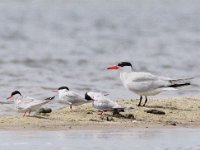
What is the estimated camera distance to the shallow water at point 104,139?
903 centimetres

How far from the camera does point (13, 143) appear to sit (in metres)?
9.15

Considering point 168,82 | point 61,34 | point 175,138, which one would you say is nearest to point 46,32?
point 61,34

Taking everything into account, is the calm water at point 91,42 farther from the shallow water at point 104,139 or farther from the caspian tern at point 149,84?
the shallow water at point 104,139

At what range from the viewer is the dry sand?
410 inches

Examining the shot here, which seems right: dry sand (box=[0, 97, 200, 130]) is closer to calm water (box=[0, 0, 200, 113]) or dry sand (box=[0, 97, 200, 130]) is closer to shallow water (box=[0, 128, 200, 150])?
shallow water (box=[0, 128, 200, 150])

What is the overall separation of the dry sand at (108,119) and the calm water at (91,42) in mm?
2242

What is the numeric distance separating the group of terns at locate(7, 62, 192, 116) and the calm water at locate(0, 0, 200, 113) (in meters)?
1.52

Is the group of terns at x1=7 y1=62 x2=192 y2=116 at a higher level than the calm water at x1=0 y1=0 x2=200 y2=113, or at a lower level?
lower

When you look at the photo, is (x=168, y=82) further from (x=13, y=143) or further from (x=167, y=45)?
(x=167, y=45)

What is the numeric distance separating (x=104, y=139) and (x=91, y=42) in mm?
15864

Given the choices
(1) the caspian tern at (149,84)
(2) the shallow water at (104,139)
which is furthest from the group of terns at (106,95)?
(2) the shallow water at (104,139)

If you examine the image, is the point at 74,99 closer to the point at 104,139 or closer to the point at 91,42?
the point at 104,139

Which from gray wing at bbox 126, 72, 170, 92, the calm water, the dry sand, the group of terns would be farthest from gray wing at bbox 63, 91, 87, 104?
the calm water

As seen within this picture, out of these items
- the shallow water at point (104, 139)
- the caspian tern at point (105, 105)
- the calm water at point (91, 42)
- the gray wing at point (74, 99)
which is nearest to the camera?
the shallow water at point (104, 139)
